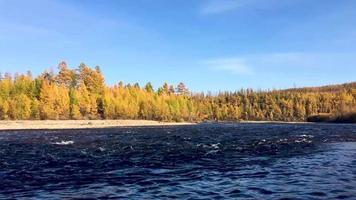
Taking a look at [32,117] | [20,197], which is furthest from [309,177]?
[32,117]

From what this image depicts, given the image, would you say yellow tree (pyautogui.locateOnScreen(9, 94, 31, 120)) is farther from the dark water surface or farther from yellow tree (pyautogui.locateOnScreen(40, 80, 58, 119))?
the dark water surface

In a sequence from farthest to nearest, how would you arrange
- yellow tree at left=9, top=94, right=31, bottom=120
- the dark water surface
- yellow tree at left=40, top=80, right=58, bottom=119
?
1. yellow tree at left=40, top=80, right=58, bottom=119
2. yellow tree at left=9, top=94, right=31, bottom=120
3. the dark water surface

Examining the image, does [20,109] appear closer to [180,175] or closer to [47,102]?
→ [47,102]

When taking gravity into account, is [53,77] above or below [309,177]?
above

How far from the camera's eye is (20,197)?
2080 cm

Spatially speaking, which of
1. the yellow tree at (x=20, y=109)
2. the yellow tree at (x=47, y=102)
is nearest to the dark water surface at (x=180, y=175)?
the yellow tree at (x=20, y=109)

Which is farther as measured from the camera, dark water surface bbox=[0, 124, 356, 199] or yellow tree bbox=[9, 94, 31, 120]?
yellow tree bbox=[9, 94, 31, 120]

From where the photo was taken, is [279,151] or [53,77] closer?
[279,151]

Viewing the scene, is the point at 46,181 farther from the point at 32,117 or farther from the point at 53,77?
the point at 53,77

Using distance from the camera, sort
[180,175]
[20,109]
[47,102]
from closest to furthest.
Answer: [180,175] → [20,109] → [47,102]

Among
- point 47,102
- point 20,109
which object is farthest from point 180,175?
point 47,102

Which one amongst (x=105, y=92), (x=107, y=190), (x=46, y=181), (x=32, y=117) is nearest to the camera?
(x=107, y=190)

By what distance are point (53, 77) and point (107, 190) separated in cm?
17220

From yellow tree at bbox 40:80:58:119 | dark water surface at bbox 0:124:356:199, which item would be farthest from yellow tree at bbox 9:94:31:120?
dark water surface at bbox 0:124:356:199
